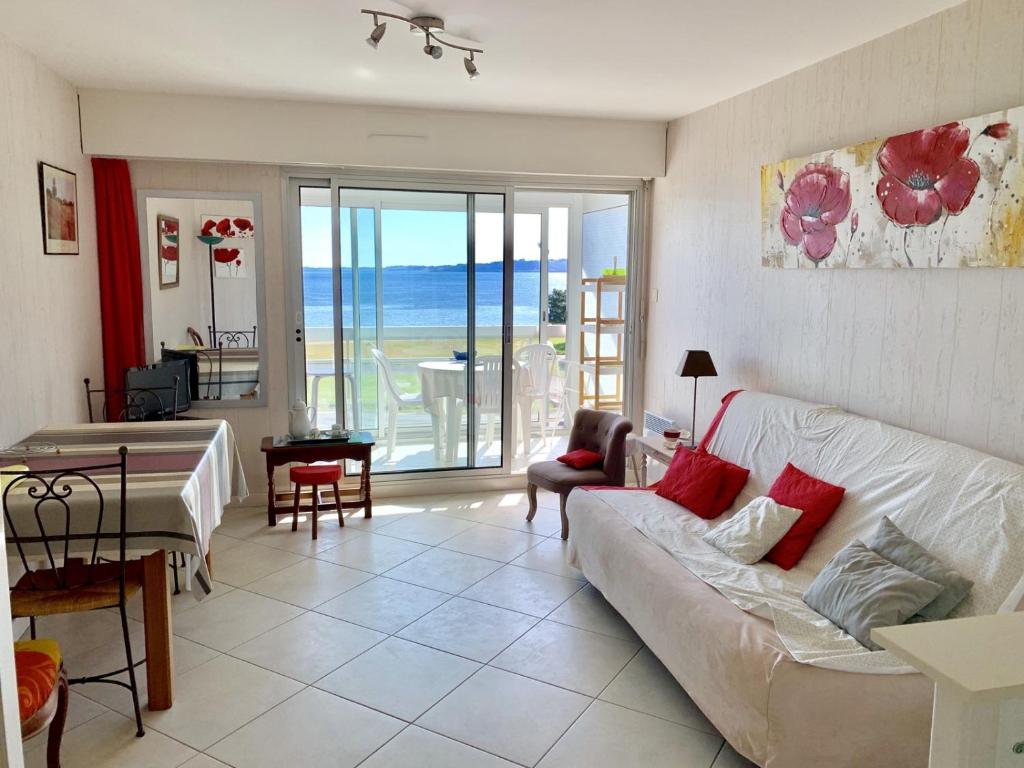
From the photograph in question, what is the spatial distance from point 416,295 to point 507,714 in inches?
123

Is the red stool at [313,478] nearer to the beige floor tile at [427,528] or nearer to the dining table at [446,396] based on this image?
the beige floor tile at [427,528]

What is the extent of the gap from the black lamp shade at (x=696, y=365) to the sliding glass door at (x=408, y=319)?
61.0 inches

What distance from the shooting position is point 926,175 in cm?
281

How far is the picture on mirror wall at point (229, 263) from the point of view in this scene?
4.82 m

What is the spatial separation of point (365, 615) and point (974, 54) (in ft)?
10.7

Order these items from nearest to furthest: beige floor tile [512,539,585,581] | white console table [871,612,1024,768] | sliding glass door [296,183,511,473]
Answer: white console table [871,612,1024,768] → beige floor tile [512,539,585,581] → sliding glass door [296,183,511,473]

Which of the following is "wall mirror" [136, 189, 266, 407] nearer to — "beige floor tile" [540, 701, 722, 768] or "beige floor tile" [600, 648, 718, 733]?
"beige floor tile" [600, 648, 718, 733]

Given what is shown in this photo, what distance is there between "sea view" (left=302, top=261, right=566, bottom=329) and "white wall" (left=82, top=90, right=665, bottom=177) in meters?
0.73

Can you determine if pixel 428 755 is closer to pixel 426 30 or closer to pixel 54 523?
pixel 54 523

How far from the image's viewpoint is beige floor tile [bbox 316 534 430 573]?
398 cm

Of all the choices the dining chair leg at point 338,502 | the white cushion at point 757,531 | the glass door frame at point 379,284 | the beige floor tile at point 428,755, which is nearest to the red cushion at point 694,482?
the white cushion at point 757,531

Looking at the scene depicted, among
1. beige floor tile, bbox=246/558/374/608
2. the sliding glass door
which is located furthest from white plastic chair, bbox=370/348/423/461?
beige floor tile, bbox=246/558/374/608

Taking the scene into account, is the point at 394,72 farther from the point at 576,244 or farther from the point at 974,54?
the point at 576,244

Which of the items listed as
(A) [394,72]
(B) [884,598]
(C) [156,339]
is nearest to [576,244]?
(A) [394,72]
